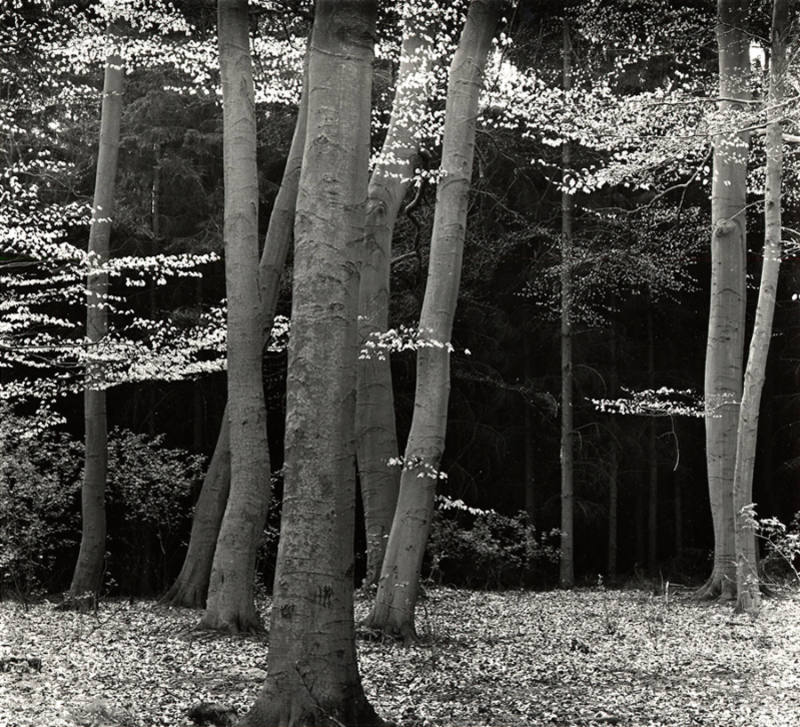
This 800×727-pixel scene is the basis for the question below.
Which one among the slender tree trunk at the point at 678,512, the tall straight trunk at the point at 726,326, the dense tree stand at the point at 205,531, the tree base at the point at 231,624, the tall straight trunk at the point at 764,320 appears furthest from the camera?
the slender tree trunk at the point at 678,512

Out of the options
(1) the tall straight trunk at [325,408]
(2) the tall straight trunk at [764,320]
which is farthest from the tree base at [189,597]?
(1) the tall straight trunk at [325,408]

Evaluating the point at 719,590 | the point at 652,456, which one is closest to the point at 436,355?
the point at 719,590

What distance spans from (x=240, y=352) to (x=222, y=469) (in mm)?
2570

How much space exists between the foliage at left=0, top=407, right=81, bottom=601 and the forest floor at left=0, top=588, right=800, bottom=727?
2450 millimetres

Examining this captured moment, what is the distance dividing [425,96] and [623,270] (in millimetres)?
7781

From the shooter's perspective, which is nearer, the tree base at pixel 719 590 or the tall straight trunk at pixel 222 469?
the tall straight trunk at pixel 222 469

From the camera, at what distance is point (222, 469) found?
420 inches

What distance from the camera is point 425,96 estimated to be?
9906 mm

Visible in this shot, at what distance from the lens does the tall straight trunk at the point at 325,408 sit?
4.49 metres

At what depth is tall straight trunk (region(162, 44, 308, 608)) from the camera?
9922 mm

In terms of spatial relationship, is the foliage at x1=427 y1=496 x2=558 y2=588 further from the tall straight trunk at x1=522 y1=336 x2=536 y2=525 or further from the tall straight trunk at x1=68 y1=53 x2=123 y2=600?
the tall straight trunk at x1=68 y1=53 x2=123 y2=600

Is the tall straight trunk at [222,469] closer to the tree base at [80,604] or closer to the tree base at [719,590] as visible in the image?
the tree base at [80,604]

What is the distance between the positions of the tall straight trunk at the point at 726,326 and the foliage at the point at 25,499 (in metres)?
8.71

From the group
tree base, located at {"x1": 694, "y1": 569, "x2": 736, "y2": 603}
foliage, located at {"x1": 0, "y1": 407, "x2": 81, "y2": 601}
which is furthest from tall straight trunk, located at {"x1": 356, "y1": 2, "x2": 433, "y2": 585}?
foliage, located at {"x1": 0, "y1": 407, "x2": 81, "y2": 601}
